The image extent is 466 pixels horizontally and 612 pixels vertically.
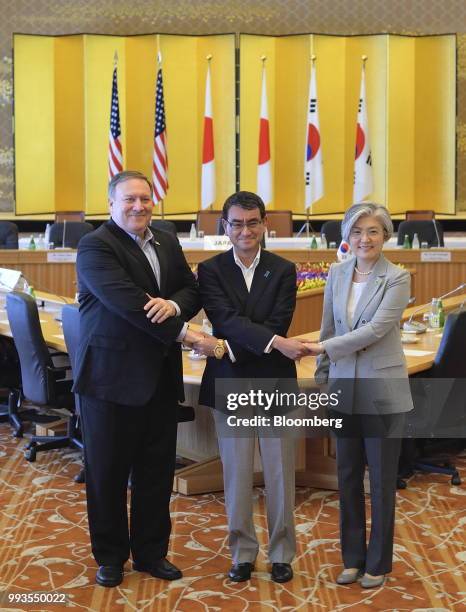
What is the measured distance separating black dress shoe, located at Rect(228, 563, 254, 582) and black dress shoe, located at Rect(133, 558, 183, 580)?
7.9 inches

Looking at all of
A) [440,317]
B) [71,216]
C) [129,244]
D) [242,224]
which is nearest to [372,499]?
[242,224]

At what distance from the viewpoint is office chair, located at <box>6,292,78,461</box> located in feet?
16.9

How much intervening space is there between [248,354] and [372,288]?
49 cm

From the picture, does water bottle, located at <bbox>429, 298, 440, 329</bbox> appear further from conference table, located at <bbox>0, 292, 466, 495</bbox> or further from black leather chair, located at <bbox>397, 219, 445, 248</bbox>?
black leather chair, located at <bbox>397, 219, 445, 248</bbox>

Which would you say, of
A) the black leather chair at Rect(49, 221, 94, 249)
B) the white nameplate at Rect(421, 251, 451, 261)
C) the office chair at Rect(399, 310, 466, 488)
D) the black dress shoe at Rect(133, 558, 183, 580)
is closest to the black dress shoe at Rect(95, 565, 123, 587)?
the black dress shoe at Rect(133, 558, 183, 580)

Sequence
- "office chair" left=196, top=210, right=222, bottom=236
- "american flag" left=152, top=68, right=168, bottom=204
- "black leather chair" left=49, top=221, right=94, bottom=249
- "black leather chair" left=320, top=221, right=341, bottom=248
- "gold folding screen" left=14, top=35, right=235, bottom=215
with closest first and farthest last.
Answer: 1. "black leather chair" left=49, top=221, right=94, bottom=249
2. "black leather chair" left=320, top=221, right=341, bottom=248
3. "office chair" left=196, top=210, right=222, bottom=236
4. "american flag" left=152, top=68, right=168, bottom=204
5. "gold folding screen" left=14, top=35, right=235, bottom=215

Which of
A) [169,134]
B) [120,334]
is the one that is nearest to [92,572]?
[120,334]

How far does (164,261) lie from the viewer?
11.1 ft

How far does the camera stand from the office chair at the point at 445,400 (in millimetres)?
4770

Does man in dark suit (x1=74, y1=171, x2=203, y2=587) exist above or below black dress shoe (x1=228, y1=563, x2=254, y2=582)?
above

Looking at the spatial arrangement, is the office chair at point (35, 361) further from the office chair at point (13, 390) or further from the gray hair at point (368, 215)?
the gray hair at point (368, 215)

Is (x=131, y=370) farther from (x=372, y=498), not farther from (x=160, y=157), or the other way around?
(x=160, y=157)

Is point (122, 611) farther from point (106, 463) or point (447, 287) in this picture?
point (447, 287)

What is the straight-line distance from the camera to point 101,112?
13.1 metres
